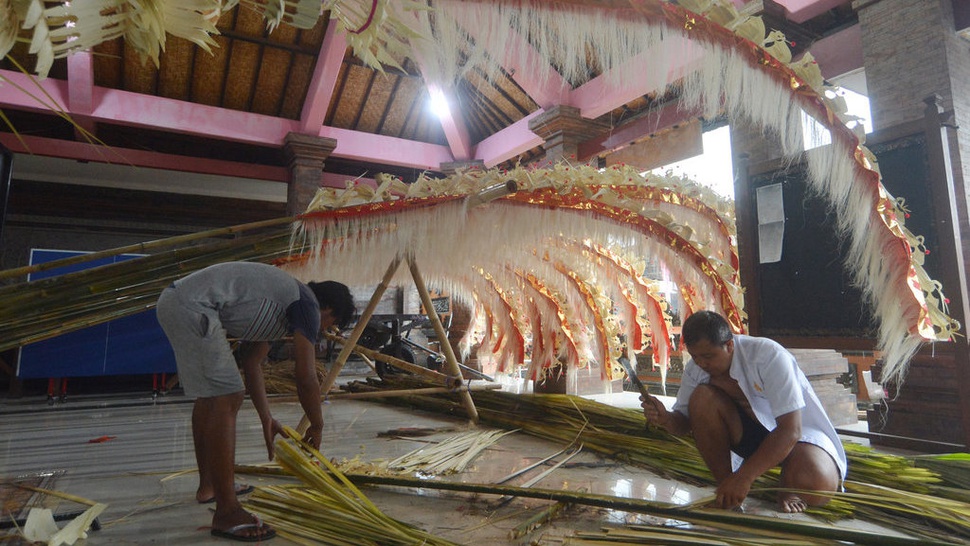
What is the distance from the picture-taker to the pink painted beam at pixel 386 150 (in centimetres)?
902

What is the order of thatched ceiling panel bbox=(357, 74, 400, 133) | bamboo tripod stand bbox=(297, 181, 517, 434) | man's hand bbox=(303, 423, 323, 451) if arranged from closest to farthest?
man's hand bbox=(303, 423, 323, 451) < bamboo tripod stand bbox=(297, 181, 517, 434) < thatched ceiling panel bbox=(357, 74, 400, 133)

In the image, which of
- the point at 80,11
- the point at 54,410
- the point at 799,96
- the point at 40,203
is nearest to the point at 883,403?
Result: the point at 799,96

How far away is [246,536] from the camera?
1.92 metres

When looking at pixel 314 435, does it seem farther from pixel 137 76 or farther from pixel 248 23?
pixel 137 76

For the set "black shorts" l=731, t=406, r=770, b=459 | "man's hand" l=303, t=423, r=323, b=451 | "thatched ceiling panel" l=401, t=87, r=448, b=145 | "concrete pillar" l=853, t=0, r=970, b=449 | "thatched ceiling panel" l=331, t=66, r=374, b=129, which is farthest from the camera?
"thatched ceiling panel" l=401, t=87, r=448, b=145

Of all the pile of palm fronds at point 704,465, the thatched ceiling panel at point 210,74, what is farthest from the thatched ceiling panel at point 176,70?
the pile of palm fronds at point 704,465

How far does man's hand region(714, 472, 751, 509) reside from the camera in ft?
6.39

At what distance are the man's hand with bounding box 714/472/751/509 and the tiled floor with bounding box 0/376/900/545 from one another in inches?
13.3

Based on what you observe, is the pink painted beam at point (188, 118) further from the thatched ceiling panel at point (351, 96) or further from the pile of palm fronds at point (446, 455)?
the pile of palm fronds at point (446, 455)

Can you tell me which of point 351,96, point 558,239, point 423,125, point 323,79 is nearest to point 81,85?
point 323,79

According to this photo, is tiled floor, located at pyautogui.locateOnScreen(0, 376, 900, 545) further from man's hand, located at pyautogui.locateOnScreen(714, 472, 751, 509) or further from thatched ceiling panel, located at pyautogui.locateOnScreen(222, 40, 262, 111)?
thatched ceiling panel, located at pyautogui.locateOnScreen(222, 40, 262, 111)

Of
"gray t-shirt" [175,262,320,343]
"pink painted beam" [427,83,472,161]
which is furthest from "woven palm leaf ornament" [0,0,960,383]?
"pink painted beam" [427,83,472,161]

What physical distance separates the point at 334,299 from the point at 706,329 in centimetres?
166

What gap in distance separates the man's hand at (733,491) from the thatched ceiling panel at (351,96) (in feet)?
25.7
